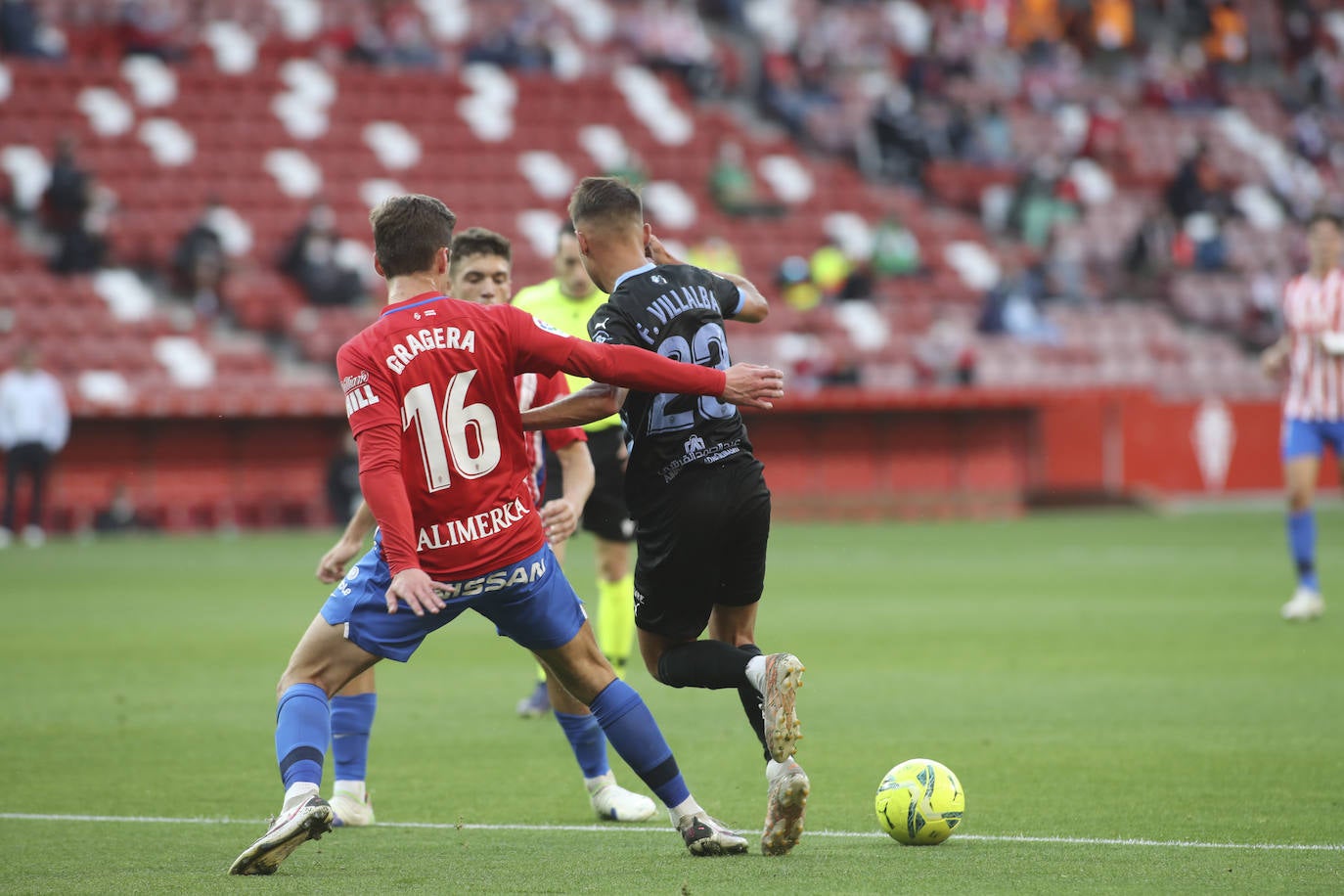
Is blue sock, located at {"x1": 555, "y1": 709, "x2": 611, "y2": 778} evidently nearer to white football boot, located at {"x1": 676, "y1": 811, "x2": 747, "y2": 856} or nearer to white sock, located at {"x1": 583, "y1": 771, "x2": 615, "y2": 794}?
white sock, located at {"x1": 583, "y1": 771, "x2": 615, "y2": 794}

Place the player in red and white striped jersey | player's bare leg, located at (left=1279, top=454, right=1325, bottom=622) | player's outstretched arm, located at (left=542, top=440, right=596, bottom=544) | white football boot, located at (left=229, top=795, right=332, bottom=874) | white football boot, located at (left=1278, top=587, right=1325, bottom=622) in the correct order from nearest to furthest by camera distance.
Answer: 1. white football boot, located at (left=229, top=795, right=332, bottom=874)
2. player's outstretched arm, located at (left=542, top=440, right=596, bottom=544)
3. white football boot, located at (left=1278, top=587, right=1325, bottom=622)
4. the player in red and white striped jersey
5. player's bare leg, located at (left=1279, top=454, right=1325, bottom=622)

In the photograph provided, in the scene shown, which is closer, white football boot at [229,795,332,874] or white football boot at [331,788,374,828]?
white football boot at [229,795,332,874]

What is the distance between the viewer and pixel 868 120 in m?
34.0

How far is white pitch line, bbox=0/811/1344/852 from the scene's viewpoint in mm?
5938

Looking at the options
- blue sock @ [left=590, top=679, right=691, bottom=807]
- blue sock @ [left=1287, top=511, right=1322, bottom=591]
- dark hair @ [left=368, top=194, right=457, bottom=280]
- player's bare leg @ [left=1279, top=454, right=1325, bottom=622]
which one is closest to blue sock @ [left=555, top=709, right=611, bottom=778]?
blue sock @ [left=590, top=679, right=691, bottom=807]

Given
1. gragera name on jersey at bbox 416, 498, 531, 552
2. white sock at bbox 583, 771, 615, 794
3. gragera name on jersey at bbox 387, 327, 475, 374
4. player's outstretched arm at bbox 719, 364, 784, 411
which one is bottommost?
white sock at bbox 583, 771, 615, 794

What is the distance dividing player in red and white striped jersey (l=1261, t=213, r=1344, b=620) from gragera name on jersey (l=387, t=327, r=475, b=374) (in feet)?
30.0

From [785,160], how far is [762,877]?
28.0 metres

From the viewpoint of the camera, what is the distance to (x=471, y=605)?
5.81m

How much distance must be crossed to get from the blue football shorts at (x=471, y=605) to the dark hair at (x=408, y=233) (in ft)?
2.90

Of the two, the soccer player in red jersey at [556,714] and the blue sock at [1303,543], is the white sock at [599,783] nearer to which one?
the soccer player in red jersey at [556,714]

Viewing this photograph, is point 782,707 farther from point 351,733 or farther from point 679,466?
point 351,733

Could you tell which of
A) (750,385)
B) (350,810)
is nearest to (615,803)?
(350,810)

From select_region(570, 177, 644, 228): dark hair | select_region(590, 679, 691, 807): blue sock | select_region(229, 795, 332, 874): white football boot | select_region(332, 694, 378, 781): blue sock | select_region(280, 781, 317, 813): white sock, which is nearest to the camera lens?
select_region(229, 795, 332, 874): white football boot
